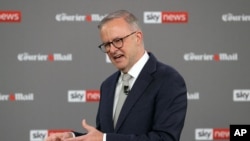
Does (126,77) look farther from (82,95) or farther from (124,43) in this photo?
(82,95)

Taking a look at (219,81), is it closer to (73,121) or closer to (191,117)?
(191,117)

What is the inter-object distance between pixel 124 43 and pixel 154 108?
33cm

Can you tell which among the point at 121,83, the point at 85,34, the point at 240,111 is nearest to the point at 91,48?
the point at 85,34

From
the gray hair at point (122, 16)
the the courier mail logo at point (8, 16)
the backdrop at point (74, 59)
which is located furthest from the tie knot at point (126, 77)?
the the courier mail logo at point (8, 16)

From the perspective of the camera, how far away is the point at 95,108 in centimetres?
455

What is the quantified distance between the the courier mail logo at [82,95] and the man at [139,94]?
2.36 meters

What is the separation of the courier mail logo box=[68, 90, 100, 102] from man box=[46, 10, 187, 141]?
2355 mm

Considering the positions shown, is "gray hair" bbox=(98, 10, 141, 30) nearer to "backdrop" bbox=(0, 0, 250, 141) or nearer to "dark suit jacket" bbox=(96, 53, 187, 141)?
"dark suit jacket" bbox=(96, 53, 187, 141)

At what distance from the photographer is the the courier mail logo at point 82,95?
452cm

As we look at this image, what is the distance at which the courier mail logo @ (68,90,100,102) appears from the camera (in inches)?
178

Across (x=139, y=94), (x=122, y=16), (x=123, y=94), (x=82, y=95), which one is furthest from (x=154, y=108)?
(x=82, y=95)

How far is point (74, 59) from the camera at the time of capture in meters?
Result: 4.53

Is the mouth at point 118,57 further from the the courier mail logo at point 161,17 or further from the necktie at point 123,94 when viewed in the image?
the the courier mail logo at point 161,17

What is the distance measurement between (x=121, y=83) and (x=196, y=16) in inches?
98.4
